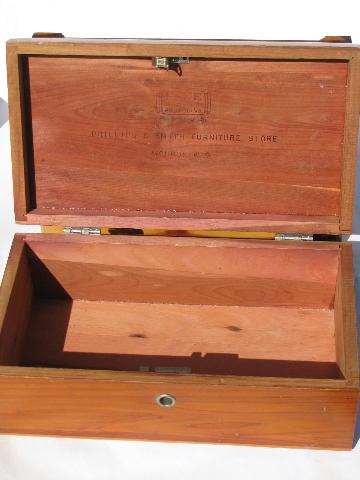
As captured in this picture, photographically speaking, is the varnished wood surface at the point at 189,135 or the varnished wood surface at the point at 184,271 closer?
the varnished wood surface at the point at 189,135

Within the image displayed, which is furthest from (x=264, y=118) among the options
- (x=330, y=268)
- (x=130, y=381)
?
(x=130, y=381)

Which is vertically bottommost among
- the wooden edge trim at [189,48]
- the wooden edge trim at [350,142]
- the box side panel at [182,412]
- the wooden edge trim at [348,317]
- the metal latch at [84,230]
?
the box side panel at [182,412]

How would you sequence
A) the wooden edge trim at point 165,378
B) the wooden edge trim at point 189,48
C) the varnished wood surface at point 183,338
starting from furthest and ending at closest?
1. the varnished wood surface at point 183,338
2. the wooden edge trim at point 189,48
3. the wooden edge trim at point 165,378

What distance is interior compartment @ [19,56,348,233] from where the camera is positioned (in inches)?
87.6

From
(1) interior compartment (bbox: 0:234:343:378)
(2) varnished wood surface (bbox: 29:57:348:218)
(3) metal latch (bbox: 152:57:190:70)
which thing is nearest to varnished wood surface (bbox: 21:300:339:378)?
(1) interior compartment (bbox: 0:234:343:378)

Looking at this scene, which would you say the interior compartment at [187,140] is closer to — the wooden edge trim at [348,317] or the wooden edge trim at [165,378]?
the wooden edge trim at [348,317]

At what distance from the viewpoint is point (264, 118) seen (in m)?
2.27

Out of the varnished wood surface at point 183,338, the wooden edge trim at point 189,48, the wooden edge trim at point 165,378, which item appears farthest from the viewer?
the varnished wood surface at point 183,338

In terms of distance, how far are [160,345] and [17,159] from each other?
0.65 m

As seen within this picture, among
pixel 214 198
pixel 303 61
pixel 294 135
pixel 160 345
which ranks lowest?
pixel 160 345

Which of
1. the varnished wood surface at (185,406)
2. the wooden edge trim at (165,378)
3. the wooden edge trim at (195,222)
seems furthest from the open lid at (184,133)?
the wooden edge trim at (165,378)

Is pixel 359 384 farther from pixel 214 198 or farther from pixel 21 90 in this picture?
pixel 21 90

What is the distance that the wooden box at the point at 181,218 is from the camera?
84.8 inches

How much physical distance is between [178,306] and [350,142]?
0.71 metres
